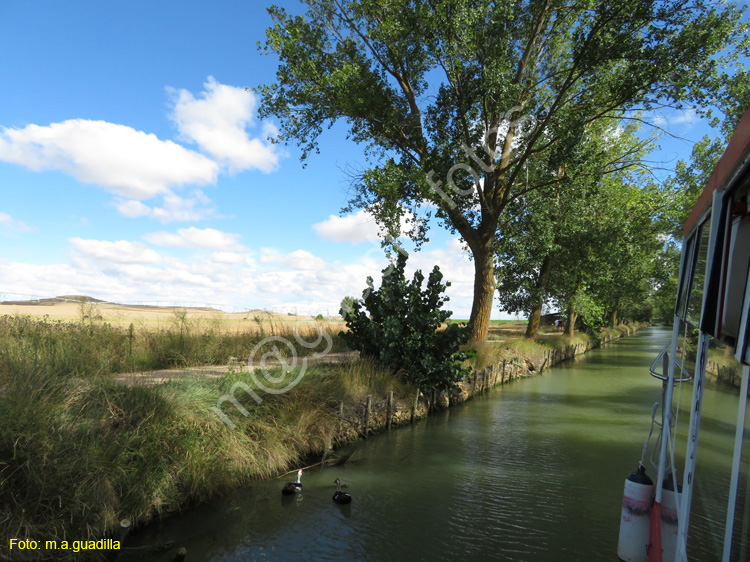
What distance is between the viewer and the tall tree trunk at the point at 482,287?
16.6 metres

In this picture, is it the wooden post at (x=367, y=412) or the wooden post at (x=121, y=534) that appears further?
the wooden post at (x=367, y=412)

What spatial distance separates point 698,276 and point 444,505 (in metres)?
4.69

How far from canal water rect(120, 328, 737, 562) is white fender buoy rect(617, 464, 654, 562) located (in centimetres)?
92

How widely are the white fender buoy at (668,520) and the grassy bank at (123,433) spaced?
4.95 m

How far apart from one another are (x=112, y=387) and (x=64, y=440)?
1.43 meters

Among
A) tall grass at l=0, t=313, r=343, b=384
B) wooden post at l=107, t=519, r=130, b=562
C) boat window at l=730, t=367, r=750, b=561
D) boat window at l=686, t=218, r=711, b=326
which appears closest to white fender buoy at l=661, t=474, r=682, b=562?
boat window at l=686, t=218, r=711, b=326

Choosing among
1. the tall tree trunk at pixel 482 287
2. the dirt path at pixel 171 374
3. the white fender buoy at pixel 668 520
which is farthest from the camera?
the tall tree trunk at pixel 482 287

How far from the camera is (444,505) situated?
6758 mm

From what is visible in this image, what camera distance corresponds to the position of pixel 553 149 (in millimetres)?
14773

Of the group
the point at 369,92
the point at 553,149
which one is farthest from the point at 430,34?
the point at 553,149

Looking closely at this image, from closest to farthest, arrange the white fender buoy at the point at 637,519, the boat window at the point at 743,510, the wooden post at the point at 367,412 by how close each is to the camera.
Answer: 1. the boat window at the point at 743,510
2. the white fender buoy at the point at 637,519
3. the wooden post at the point at 367,412

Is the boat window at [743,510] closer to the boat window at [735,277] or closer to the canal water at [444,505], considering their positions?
the canal water at [444,505]

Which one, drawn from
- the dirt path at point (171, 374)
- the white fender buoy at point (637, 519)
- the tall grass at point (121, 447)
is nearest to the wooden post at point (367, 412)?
the tall grass at point (121, 447)

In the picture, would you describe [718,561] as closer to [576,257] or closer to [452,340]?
[452,340]
